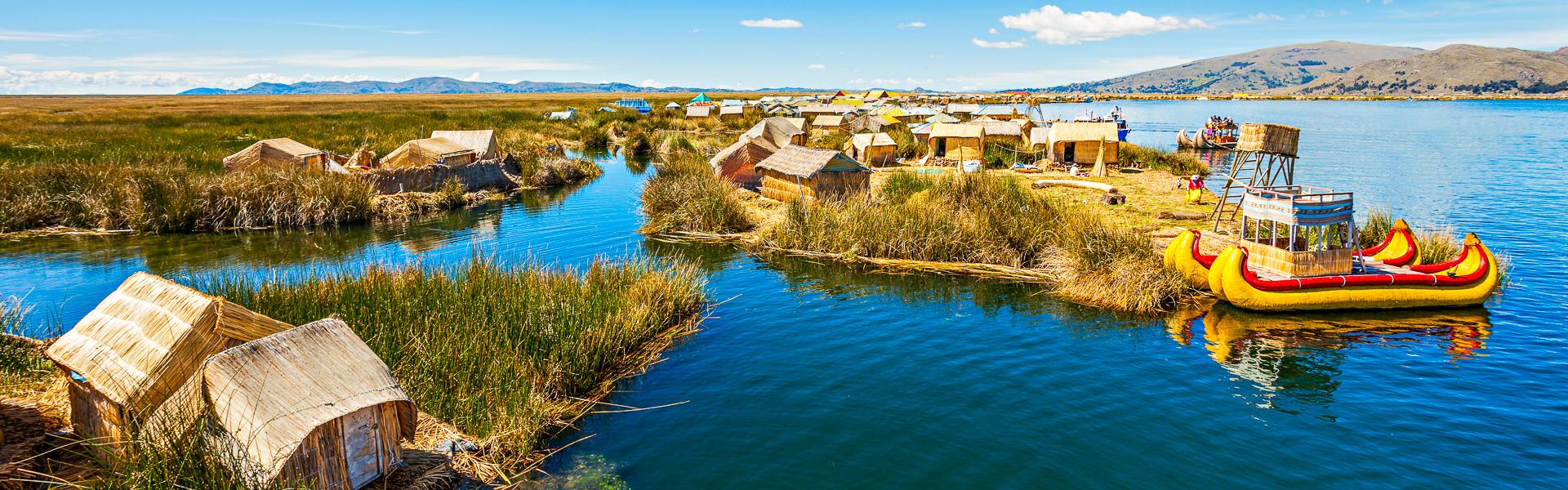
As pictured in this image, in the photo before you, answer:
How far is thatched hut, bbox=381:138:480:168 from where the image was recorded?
27.4 meters

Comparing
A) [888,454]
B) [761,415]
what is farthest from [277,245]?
[888,454]

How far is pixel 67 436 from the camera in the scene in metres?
6.55

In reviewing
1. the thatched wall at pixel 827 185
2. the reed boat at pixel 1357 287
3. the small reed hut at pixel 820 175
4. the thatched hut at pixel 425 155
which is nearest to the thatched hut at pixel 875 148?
the small reed hut at pixel 820 175

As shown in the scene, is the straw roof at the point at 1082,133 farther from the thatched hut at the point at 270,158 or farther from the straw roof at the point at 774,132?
the thatched hut at the point at 270,158

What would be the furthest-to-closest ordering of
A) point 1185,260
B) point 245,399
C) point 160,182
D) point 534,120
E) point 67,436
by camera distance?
1. point 534,120
2. point 160,182
3. point 1185,260
4. point 67,436
5. point 245,399

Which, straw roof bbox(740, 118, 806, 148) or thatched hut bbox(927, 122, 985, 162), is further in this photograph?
straw roof bbox(740, 118, 806, 148)

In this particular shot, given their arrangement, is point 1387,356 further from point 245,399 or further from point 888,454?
point 245,399

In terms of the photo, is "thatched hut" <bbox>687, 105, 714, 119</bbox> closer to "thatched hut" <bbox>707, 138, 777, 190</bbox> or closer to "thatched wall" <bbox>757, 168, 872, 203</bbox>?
"thatched hut" <bbox>707, 138, 777, 190</bbox>

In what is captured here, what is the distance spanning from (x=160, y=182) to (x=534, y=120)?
42117 mm

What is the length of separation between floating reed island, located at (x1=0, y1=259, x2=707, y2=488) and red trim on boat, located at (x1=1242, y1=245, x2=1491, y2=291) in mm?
10504

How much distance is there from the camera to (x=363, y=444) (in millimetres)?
5953

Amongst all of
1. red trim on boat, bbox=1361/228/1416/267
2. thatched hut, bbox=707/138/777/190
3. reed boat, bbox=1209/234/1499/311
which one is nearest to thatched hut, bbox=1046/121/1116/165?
thatched hut, bbox=707/138/777/190

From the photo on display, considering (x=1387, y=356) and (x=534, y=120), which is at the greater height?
(x=534, y=120)

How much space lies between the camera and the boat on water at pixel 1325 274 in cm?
1309
